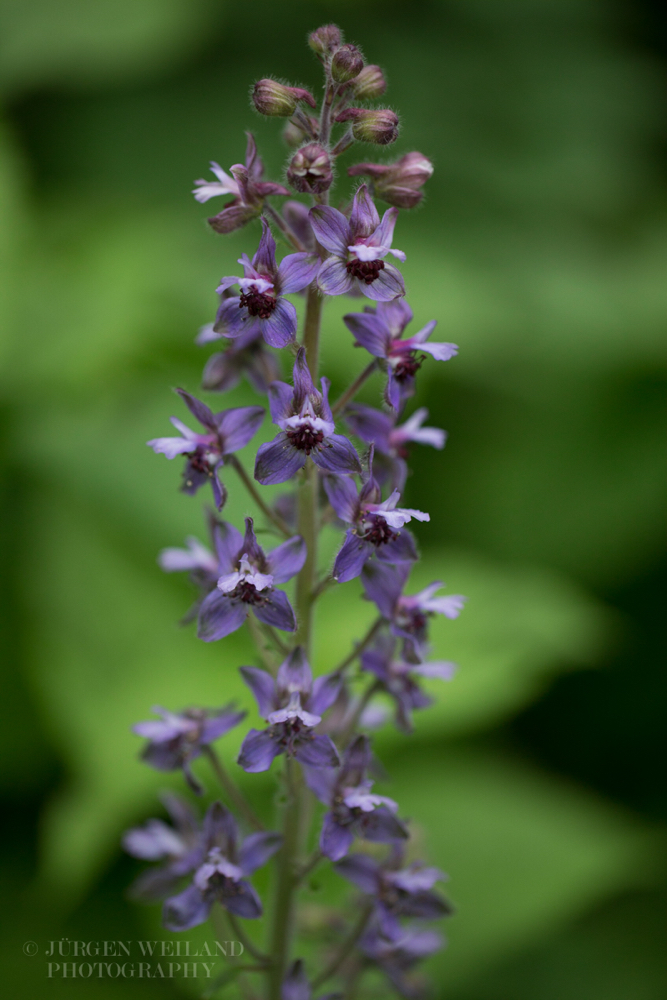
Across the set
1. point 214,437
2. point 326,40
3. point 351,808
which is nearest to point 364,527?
point 214,437

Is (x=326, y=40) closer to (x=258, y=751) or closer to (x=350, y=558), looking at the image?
(x=350, y=558)

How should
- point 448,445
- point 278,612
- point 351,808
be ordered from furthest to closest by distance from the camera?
point 448,445 → point 351,808 → point 278,612

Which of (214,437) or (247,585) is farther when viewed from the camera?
(214,437)

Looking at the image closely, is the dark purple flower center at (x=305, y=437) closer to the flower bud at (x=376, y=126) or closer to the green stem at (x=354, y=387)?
the green stem at (x=354, y=387)

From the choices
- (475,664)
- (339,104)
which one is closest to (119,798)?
(475,664)

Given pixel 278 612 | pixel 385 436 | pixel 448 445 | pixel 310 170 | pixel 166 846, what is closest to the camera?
pixel 310 170

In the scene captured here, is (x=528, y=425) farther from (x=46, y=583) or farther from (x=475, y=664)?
(x=46, y=583)

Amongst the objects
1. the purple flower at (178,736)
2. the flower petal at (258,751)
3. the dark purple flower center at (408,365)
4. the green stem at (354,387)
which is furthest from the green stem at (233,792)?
the dark purple flower center at (408,365)
